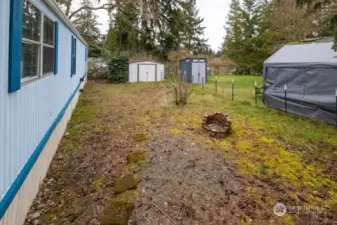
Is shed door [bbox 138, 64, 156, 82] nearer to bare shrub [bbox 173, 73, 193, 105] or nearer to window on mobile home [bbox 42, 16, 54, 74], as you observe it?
bare shrub [bbox 173, 73, 193, 105]

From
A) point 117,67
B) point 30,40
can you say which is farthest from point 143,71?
point 30,40

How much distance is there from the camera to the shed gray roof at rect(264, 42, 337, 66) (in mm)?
7793

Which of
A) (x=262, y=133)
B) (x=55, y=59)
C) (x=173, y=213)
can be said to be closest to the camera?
(x=173, y=213)

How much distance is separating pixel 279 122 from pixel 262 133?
163 cm

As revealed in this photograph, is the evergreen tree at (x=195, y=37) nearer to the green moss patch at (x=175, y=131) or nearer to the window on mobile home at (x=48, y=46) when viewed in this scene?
the green moss patch at (x=175, y=131)

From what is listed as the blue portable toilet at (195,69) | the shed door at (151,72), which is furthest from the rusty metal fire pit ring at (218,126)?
the shed door at (151,72)

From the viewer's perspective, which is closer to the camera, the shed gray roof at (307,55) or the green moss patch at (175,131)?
the green moss patch at (175,131)

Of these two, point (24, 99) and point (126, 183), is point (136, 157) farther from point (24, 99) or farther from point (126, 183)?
point (24, 99)

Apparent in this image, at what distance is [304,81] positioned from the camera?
27.5ft

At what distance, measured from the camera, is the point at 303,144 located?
17.6 feet

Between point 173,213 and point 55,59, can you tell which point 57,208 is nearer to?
point 173,213

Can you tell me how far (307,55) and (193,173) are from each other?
279 inches

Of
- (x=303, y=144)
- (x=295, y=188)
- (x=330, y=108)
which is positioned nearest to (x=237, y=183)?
(x=295, y=188)

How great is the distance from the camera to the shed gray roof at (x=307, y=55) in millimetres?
7793
